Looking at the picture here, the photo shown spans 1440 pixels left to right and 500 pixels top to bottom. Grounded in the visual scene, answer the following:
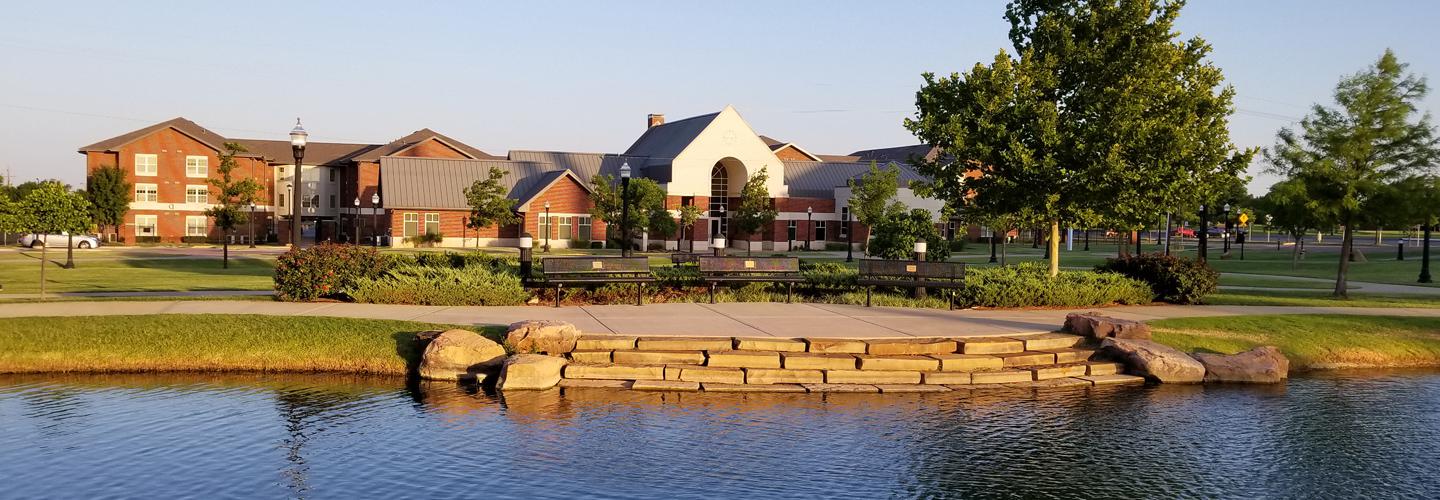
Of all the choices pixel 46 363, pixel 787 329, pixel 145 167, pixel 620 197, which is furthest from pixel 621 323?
pixel 145 167

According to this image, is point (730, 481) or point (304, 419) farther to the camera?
point (304, 419)

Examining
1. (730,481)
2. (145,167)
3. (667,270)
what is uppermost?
(145,167)

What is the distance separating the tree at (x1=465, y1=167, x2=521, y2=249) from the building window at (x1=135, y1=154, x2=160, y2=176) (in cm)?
2548

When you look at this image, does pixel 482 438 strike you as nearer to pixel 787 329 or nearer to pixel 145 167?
pixel 787 329

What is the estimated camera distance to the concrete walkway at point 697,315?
16172 millimetres

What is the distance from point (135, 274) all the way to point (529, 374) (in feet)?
71.9

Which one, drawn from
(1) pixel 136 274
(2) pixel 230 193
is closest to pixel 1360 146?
(1) pixel 136 274

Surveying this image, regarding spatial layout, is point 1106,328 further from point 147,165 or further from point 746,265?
point 147,165

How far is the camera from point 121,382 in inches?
557

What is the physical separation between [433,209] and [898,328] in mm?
52637

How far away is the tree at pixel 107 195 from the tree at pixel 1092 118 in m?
61.3

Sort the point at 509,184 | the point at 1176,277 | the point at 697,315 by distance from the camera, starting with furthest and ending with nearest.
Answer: the point at 509,184, the point at 1176,277, the point at 697,315

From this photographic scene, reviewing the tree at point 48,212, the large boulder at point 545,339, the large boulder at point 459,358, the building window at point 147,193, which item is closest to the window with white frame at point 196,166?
the building window at point 147,193

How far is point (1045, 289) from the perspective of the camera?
70.1ft
